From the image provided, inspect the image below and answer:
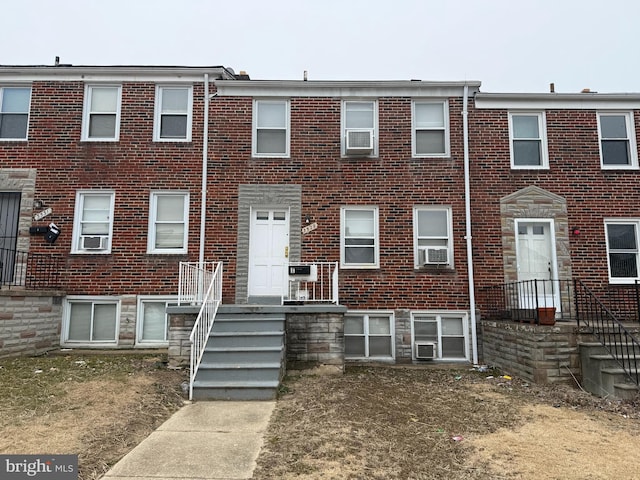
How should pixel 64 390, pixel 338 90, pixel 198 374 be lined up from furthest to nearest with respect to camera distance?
pixel 338 90 → pixel 198 374 → pixel 64 390

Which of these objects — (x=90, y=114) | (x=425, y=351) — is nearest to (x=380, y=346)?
(x=425, y=351)

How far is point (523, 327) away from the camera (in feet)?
25.8

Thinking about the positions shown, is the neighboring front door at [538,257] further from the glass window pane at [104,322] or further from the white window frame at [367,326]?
the glass window pane at [104,322]

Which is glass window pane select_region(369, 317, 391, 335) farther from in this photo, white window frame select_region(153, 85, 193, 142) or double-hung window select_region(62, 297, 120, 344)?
white window frame select_region(153, 85, 193, 142)

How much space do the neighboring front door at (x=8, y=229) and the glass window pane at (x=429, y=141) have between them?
30.9 ft

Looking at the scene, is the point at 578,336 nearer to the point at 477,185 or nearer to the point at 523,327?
the point at 523,327

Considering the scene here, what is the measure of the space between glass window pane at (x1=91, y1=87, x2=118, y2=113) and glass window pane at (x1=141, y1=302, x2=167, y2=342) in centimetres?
473

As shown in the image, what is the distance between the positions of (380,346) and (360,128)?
5075mm

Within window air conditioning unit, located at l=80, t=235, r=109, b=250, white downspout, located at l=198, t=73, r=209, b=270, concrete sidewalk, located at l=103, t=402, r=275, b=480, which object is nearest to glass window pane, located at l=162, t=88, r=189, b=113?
white downspout, located at l=198, t=73, r=209, b=270

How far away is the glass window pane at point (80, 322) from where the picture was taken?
9883 millimetres

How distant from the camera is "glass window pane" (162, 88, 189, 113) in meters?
10.6

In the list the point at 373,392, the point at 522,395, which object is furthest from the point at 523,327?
the point at 373,392

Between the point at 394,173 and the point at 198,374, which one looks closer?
the point at 198,374

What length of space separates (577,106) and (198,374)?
402 inches
